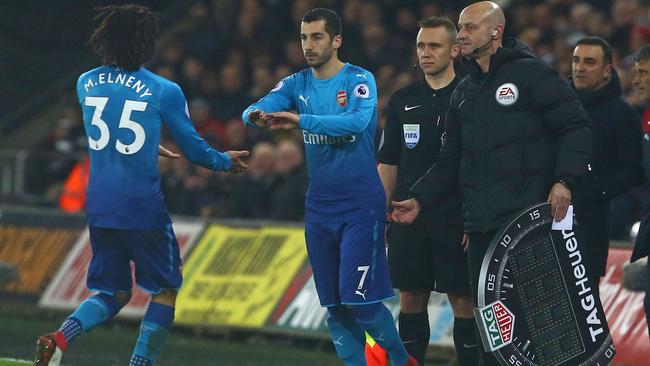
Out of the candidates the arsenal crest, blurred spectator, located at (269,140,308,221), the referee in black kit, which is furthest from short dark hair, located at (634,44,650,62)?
blurred spectator, located at (269,140,308,221)

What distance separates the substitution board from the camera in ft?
27.7

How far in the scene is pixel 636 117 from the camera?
31.6 ft

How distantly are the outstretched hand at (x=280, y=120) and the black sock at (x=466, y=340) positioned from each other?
1.94 meters

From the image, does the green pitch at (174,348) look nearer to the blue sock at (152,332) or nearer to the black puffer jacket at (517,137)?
the blue sock at (152,332)

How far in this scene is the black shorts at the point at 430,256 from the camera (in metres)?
9.48

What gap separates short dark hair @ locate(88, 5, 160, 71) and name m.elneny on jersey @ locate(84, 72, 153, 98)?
7 cm

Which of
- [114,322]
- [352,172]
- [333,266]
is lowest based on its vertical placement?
[114,322]

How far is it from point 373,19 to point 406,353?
9.22 metres

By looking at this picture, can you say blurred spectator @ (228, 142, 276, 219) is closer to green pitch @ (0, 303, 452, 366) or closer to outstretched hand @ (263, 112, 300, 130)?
green pitch @ (0, 303, 452, 366)

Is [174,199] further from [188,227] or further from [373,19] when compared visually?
[373,19]

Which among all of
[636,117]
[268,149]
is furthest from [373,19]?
[636,117]

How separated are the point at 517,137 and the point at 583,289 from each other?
38.2 inches

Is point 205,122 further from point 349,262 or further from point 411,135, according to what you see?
point 349,262

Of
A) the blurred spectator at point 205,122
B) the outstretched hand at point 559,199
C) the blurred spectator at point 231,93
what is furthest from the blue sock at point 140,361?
the blurred spectator at point 231,93
